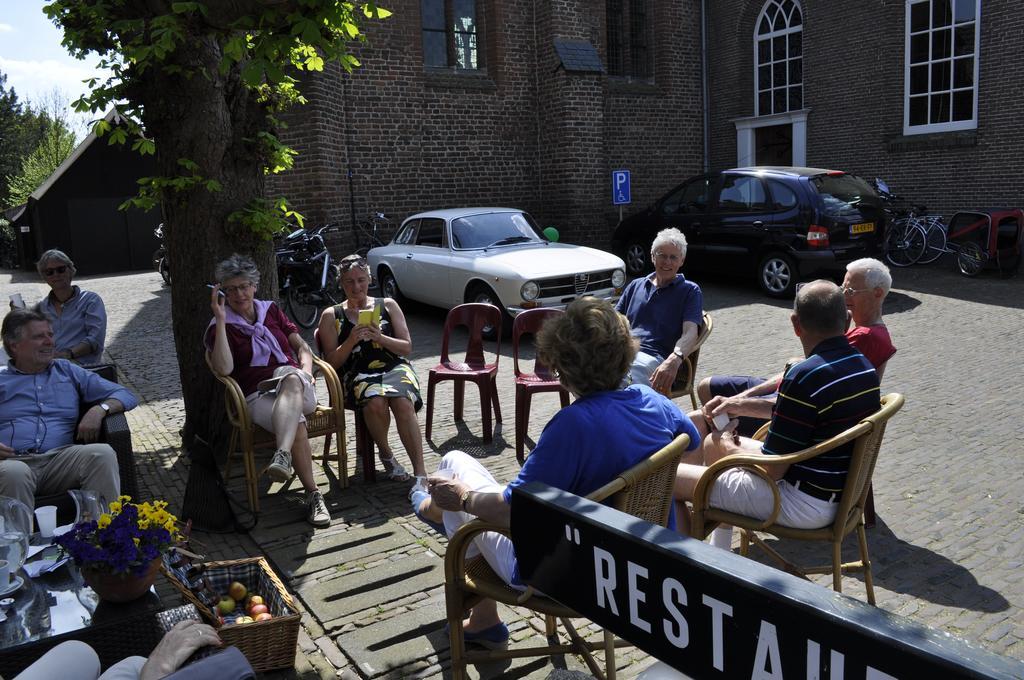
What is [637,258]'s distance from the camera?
568 inches

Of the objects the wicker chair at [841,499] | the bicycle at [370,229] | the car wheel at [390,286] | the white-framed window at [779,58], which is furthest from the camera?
the white-framed window at [779,58]

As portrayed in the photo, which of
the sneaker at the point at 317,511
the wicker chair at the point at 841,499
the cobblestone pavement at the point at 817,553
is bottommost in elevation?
the cobblestone pavement at the point at 817,553

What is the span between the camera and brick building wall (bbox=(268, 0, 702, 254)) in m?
15.0

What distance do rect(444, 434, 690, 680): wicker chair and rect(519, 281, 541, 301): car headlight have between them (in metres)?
6.66

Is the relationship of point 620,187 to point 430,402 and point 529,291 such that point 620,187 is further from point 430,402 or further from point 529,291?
point 430,402

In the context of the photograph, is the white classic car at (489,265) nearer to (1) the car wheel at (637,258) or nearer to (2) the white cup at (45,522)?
(1) the car wheel at (637,258)

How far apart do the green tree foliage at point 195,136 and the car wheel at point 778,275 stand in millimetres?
7853

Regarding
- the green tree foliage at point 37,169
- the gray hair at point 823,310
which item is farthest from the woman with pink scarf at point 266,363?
the green tree foliage at point 37,169

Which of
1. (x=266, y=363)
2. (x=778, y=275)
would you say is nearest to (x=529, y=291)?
(x=778, y=275)

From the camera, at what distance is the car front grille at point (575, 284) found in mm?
9773

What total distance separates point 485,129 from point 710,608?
16742mm

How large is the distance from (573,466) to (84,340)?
475 cm

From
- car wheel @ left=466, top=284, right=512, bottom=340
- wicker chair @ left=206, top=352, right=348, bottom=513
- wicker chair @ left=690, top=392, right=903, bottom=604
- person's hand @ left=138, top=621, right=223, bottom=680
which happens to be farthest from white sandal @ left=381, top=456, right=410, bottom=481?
car wheel @ left=466, top=284, right=512, bottom=340

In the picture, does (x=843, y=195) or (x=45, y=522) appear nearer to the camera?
(x=45, y=522)
